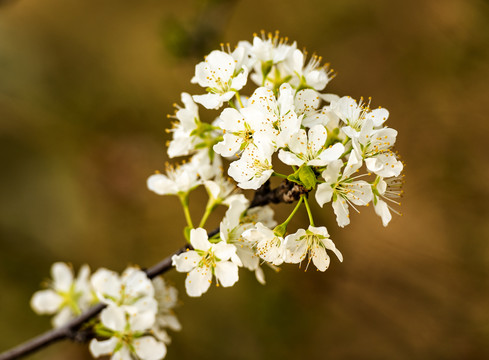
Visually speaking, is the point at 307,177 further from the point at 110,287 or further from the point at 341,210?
the point at 110,287

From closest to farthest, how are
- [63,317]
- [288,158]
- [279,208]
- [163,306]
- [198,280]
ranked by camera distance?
[288,158] < [198,280] < [163,306] < [63,317] < [279,208]

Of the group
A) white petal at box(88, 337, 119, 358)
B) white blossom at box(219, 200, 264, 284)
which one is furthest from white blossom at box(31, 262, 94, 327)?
white blossom at box(219, 200, 264, 284)

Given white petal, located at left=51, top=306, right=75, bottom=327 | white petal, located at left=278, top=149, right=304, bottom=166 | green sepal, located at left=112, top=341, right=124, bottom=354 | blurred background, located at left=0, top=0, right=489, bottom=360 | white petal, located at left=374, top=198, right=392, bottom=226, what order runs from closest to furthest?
1. white petal, located at left=278, top=149, right=304, bottom=166
2. white petal, located at left=374, top=198, right=392, bottom=226
3. green sepal, located at left=112, top=341, right=124, bottom=354
4. white petal, located at left=51, top=306, right=75, bottom=327
5. blurred background, located at left=0, top=0, right=489, bottom=360

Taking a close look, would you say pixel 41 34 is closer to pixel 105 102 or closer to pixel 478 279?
pixel 105 102

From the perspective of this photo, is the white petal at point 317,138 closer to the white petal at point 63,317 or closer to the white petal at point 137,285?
the white petal at point 137,285

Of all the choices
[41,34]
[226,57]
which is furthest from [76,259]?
[226,57]

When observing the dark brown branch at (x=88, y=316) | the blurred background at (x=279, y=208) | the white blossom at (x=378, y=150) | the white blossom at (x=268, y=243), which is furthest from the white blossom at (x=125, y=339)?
the blurred background at (x=279, y=208)

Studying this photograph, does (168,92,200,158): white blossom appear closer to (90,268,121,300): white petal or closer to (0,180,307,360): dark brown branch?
(0,180,307,360): dark brown branch

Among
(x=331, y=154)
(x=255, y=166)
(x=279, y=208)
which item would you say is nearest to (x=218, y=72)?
(x=255, y=166)
